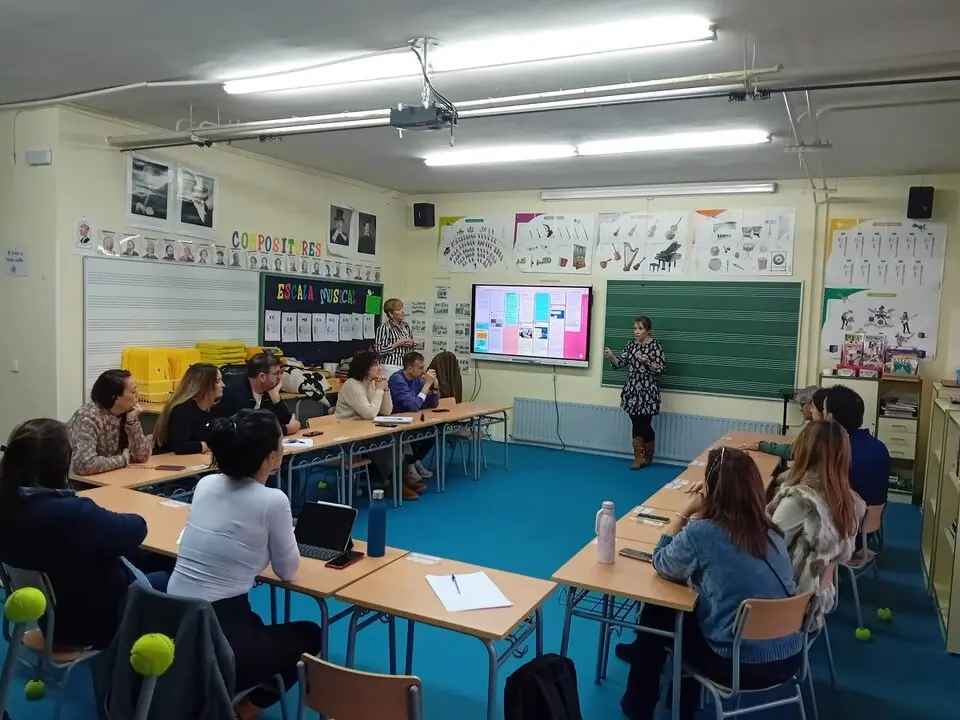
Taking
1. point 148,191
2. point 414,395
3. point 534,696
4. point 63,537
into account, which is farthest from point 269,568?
point 148,191

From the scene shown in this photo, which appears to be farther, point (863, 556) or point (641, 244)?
point (641, 244)

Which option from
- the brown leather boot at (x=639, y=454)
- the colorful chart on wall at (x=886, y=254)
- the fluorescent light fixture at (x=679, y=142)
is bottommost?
the brown leather boot at (x=639, y=454)

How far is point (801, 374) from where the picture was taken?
725 cm

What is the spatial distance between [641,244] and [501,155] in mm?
2149

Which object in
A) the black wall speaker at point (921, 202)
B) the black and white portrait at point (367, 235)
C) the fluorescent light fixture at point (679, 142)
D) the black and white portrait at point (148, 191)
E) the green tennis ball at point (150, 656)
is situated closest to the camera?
the green tennis ball at point (150, 656)

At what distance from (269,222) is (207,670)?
18.8ft

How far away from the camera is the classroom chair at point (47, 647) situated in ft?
7.69

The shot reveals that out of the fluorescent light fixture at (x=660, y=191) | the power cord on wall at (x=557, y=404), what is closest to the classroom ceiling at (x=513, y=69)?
the fluorescent light fixture at (x=660, y=191)

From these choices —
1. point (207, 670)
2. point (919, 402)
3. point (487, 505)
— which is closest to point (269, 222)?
point (487, 505)

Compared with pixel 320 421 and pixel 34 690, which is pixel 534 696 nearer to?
pixel 34 690

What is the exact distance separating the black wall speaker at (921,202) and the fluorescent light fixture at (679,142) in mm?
1933

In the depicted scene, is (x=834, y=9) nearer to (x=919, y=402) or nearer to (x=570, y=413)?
(x=919, y=402)

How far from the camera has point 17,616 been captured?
77cm

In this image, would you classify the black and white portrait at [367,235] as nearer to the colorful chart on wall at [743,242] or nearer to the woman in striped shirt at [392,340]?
the woman in striped shirt at [392,340]
